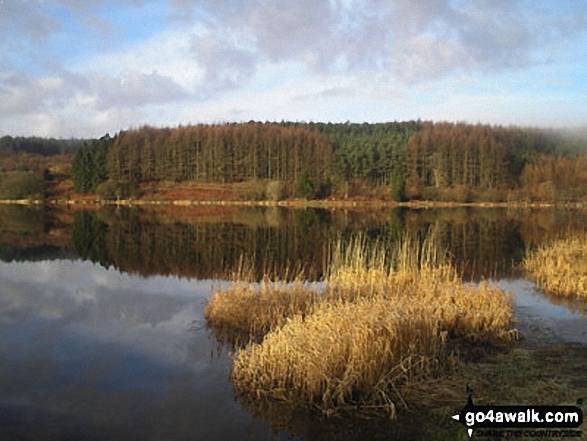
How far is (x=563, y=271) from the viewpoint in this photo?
18.1m

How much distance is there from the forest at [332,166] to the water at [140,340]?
5891 cm

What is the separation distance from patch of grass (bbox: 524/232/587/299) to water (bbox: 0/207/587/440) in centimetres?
65

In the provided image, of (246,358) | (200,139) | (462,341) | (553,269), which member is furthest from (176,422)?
(200,139)

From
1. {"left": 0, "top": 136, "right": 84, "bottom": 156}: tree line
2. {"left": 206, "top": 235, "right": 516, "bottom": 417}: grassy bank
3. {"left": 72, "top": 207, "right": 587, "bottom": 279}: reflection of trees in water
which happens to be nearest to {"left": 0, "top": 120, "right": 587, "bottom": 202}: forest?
{"left": 72, "top": 207, "right": 587, "bottom": 279}: reflection of trees in water

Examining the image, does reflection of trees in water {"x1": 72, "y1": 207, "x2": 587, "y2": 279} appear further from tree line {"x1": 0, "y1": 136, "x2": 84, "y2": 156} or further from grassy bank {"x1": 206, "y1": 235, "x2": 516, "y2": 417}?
tree line {"x1": 0, "y1": 136, "x2": 84, "y2": 156}

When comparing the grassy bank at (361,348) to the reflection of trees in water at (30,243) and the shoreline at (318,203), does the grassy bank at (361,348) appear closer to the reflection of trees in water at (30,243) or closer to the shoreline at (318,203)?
the reflection of trees in water at (30,243)

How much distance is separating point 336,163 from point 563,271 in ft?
258

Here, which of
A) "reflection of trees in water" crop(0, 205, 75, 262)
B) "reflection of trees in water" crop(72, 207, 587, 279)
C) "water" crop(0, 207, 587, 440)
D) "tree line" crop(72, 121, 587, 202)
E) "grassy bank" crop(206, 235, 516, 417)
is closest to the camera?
"water" crop(0, 207, 587, 440)

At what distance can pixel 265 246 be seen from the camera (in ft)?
100.0

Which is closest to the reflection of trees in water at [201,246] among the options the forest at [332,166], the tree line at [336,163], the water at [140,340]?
the water at [140,340]

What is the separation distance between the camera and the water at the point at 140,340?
775 cm

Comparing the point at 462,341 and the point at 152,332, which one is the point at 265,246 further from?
the point at 462,341

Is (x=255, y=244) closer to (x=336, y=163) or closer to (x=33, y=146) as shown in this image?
(x=336, y=163)

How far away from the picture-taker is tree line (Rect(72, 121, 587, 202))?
8831 cm
